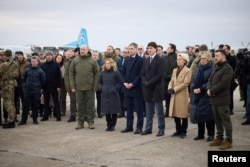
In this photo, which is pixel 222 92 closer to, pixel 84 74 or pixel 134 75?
pixel 134 75

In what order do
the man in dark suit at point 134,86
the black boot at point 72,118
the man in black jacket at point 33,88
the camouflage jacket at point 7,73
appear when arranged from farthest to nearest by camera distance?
the black boot at point 72,118
the man in black jacket at point 33,88
the camouflage jacket at point 7,73
the man in dark suit at point 134,86

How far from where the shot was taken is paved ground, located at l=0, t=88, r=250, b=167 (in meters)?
6.77

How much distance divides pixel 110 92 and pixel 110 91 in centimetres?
3

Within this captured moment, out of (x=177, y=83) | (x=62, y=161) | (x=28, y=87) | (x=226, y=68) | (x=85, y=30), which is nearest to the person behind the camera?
(x=62, y=161)

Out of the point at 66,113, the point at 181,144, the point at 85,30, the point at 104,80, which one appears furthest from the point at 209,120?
the point at 85,30

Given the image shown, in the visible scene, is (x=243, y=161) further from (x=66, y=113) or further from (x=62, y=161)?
(x=66, y=113)

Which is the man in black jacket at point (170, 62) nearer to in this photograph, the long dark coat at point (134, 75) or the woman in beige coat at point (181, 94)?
the long dark coat at point (134, 75)

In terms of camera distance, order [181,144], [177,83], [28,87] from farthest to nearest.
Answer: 1. [28,87]
2. [177,83]
3. [181,144]

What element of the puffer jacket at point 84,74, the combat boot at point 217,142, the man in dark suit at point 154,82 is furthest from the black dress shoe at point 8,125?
the combat boot at point 217,142

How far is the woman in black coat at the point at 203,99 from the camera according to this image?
8.27 m

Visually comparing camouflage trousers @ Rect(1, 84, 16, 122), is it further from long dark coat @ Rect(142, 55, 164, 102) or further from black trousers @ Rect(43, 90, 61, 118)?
long dark coat @ Rect(142, 55, 164, 102)

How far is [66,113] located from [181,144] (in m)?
6.37

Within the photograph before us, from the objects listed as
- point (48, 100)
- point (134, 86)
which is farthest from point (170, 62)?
point (48, 100)

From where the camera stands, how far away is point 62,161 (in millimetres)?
6883
